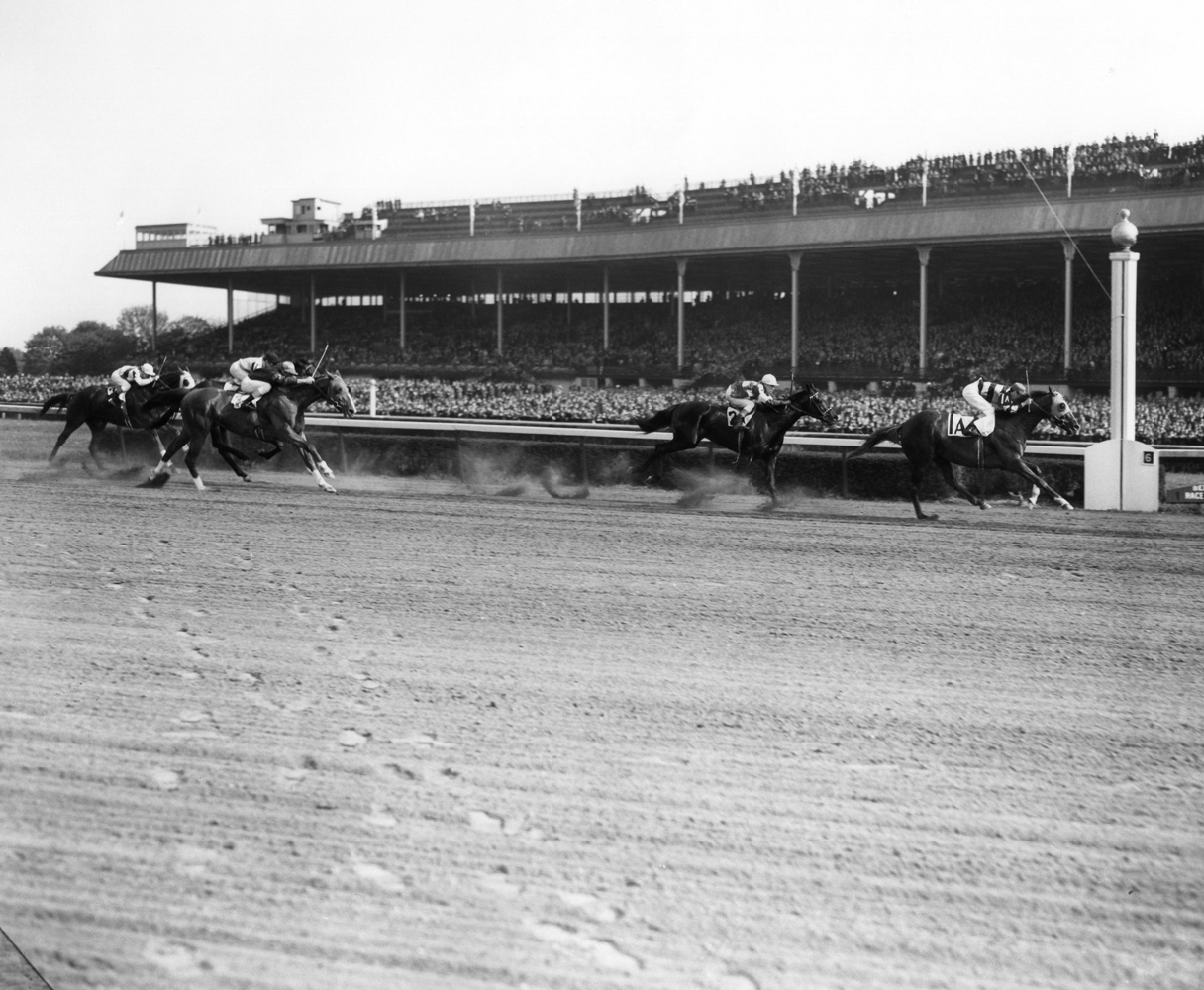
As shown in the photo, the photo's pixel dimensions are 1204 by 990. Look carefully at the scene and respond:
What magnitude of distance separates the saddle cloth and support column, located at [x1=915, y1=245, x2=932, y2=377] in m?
3.30

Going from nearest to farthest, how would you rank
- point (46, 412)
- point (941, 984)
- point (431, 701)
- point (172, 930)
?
point (941, 984) → point (172, 930) → point (431, 701) → point (46, 412)

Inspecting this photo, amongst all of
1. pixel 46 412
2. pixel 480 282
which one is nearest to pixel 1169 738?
pixel 46 412

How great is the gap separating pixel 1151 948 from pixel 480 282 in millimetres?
19907

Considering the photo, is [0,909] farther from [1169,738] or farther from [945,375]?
[945,375]

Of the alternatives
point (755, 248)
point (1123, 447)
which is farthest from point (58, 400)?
point (1123, 447)

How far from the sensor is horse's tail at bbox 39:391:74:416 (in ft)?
45.4

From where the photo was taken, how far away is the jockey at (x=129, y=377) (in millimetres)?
13703

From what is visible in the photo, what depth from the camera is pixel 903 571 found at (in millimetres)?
8609

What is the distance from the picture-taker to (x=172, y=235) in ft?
48.1

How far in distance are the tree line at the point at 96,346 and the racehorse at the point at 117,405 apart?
16.1 inches

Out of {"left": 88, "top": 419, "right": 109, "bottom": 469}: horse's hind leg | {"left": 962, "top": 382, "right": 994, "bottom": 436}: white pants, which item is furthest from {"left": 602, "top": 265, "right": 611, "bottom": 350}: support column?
{"left": 962, "top": 382, "right": 994, "bottom": 436}: white pants

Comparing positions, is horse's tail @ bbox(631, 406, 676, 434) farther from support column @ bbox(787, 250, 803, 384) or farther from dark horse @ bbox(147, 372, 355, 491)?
dark horse @ bbox(147, 372, 355, 491)

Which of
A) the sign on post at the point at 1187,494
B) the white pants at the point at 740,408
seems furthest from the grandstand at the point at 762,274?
the sign on post at the point at 1187,494

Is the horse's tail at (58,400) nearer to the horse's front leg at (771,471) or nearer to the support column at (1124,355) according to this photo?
the horse's front leg at (771,471)
